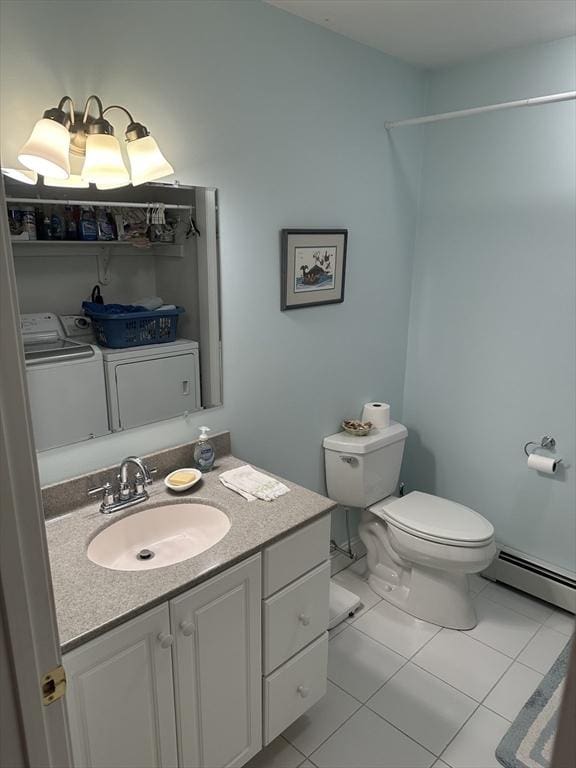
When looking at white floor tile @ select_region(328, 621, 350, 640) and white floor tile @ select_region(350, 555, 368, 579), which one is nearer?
white floor tile @ select_region(328, 621, 350, 640)

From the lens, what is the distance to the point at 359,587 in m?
2.62

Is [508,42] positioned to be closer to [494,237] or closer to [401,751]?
[494,237]

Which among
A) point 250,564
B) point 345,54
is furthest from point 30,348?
point 345,54

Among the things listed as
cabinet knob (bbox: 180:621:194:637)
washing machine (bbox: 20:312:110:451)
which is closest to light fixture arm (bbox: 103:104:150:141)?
washing machine (bbox: 20:312:110:451)

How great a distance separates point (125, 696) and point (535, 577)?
200 cm

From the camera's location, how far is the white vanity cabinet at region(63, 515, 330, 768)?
122 cm

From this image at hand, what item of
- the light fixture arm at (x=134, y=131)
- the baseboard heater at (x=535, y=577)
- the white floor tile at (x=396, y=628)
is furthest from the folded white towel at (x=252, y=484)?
the baseboard heater at (x=535, y=577)

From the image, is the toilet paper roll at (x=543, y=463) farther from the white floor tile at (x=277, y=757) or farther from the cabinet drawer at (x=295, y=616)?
the white floor tile at (x=277, y=757)

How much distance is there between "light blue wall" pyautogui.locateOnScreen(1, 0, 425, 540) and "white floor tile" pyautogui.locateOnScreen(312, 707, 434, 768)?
3.23ft

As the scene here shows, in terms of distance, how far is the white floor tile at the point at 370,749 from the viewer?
1.75 meters

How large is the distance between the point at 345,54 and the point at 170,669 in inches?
88.9

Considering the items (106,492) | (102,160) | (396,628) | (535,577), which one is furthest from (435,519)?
(102,160)

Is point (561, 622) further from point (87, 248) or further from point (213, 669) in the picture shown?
point (87, 248)

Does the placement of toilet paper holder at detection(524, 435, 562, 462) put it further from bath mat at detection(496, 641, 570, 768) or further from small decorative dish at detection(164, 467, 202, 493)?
small decorative dish at detection(164, 467, 202, 493)
